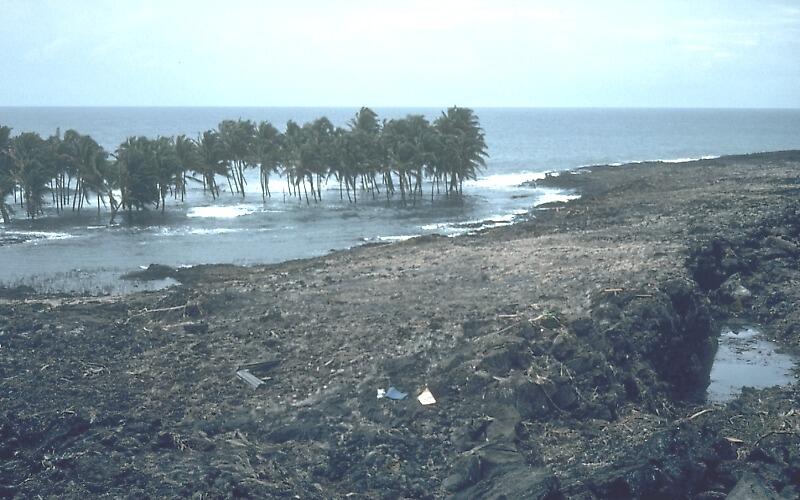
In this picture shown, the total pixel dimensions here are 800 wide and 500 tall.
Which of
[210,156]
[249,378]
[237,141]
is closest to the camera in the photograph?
[249,378]

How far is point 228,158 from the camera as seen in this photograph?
238 ft

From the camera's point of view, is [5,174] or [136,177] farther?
[136,177]

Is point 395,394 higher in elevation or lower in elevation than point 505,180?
lower

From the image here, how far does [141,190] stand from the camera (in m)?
57.6

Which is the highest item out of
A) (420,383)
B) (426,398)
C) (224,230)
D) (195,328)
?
(224,230)

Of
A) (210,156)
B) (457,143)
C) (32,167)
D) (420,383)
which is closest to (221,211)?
(210,156)

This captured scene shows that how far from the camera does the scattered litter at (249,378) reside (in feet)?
67.7

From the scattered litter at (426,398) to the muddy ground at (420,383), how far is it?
18cm

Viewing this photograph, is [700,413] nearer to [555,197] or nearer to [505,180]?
[555,197]

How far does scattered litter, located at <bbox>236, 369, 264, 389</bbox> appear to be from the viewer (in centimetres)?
2063

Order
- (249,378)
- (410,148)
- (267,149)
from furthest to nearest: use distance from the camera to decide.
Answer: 1. (267,149)
2. (410,148)
3. (249,378)

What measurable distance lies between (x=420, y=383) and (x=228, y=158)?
2212 inches

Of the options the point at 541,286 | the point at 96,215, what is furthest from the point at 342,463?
the point at 96,215

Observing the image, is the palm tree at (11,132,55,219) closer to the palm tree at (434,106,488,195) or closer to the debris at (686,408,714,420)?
the palm tree at (434,106,488,195)
